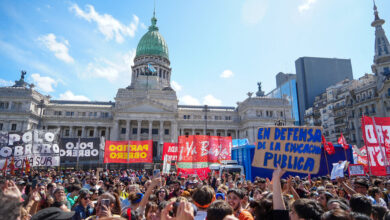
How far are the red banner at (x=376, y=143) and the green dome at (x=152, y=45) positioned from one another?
224 feet

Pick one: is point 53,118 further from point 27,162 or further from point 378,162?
point 378,162

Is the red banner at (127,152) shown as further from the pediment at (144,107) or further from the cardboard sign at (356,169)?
the pediment at (144,107)

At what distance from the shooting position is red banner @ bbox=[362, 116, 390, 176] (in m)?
13.6

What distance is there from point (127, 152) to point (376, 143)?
1875 centimetres

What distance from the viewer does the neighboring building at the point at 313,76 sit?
82.3 metres

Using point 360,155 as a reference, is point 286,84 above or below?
above

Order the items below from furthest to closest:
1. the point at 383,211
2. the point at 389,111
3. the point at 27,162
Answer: the point at 389,111
the point at 27,162
the point at 383,211

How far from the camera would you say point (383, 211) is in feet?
15.0

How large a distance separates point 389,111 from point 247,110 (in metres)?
29.0

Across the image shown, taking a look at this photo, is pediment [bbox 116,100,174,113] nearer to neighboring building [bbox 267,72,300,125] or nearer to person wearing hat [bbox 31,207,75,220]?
neighboring building [bbox 267,72,300,125]

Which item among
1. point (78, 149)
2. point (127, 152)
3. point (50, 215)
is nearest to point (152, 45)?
point (127, 152)

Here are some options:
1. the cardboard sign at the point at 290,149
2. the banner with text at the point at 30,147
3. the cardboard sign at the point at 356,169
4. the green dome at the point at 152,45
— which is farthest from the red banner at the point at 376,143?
the green dome at the point at 152,45

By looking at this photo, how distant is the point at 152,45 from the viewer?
251ft

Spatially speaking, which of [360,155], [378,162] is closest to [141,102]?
[360,155]
